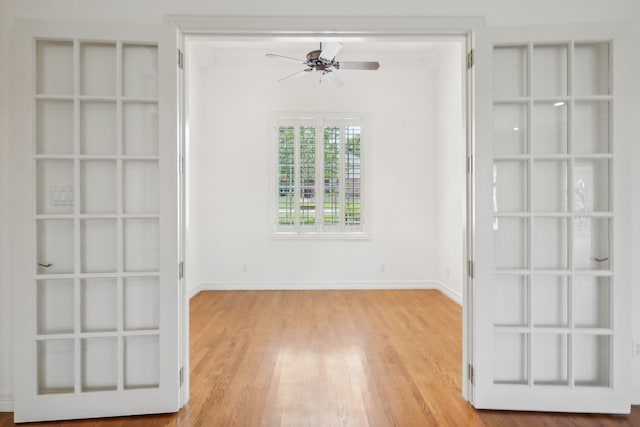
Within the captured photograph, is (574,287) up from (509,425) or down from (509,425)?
up

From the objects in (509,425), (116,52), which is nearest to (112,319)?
(116,52)

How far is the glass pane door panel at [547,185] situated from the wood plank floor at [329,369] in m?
1.32

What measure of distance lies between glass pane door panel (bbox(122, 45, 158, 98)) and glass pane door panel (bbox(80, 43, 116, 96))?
9 centimetres

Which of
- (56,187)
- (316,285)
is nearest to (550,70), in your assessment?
(56,187)

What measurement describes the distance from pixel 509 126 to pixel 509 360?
A: 4.98 feet

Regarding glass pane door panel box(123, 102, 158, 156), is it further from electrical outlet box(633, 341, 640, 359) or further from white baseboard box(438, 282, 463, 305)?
white baseboard box(438, 282, 463, 305)

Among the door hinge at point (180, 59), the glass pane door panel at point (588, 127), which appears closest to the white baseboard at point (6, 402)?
the door hinge at point (180, 59)

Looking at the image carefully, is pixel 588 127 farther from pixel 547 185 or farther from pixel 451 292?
pixel 451 292

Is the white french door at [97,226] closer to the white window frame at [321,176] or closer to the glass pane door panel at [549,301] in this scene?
the glass pane door panel at [549,301]

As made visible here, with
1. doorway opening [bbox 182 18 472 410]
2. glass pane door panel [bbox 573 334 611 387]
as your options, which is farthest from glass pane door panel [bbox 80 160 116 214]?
doorway opening [bbox 182 18 472 410]

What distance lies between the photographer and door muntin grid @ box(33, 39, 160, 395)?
2.34 metres

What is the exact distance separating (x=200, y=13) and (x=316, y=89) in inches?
158

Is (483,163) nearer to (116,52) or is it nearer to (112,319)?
(116,52)

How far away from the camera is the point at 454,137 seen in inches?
215
